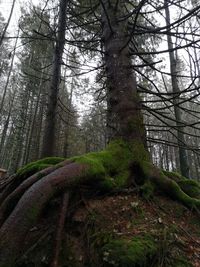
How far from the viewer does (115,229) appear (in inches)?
79.9

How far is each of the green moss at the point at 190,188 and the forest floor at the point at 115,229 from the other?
55 cm

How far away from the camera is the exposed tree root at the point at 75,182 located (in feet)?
5.63

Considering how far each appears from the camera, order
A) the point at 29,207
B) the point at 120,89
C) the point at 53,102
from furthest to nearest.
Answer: the point at 53,102 < the point at 120,89 < the point at 29,207

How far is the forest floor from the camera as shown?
1808mm

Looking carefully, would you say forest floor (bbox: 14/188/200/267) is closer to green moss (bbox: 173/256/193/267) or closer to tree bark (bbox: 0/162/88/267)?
green moss (bbox: 173/256/193/267)

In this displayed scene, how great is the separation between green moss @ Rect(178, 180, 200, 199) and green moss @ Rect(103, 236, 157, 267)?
4.84ft

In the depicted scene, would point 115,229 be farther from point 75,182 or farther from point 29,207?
point 29,207

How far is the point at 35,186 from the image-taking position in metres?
1.99

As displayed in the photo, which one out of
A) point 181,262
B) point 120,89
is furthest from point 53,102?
point 181,262

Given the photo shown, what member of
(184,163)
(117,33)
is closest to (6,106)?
(184,163)

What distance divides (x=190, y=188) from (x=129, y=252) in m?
1.84

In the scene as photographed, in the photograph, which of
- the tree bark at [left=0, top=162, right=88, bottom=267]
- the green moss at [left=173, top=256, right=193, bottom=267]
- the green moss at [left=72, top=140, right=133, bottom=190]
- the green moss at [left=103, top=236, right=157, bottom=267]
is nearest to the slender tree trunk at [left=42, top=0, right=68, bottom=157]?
the green moss at [left=72, top=140, right=133, bottom=190]

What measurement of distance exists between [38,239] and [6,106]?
96.4 ft

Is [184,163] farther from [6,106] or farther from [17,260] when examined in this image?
[6,106]
